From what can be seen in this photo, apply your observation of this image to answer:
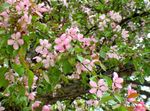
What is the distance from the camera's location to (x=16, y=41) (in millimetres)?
1877

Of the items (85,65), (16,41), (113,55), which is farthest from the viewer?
(113,55)

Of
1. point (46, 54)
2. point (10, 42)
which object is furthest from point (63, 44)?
point (10, 42)

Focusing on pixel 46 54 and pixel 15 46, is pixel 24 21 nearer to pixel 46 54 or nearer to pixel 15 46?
pixel 15 46

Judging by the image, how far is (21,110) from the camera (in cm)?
264

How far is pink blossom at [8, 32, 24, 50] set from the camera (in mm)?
1876

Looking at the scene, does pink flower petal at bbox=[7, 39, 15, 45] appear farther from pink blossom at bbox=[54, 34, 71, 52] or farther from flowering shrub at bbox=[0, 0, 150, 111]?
pink blossom at bbox=[54, 34, 71, 52]

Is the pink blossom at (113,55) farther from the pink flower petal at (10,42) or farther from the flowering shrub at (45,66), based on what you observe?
the pink flower petal at (10,42)

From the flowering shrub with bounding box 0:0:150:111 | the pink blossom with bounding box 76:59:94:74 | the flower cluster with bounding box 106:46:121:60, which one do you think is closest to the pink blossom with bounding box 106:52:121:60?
the flower cluster with bounding box 106:46:121:60

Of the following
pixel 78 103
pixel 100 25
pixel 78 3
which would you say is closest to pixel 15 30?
pixel 78 103

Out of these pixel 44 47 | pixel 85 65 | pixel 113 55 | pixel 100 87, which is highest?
pixel 113 55

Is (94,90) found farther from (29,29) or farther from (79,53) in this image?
(29,29)

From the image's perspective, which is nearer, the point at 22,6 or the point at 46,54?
the point at 22,6

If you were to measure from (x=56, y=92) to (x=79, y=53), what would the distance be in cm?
98

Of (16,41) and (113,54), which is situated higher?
(113,54)
